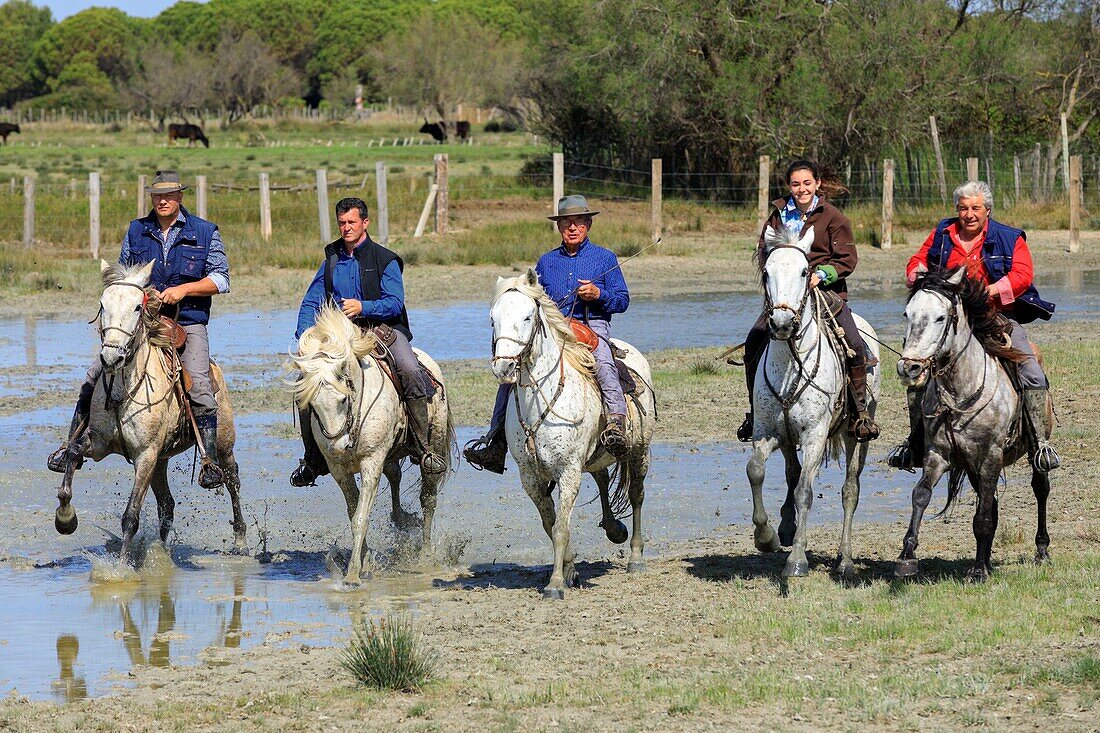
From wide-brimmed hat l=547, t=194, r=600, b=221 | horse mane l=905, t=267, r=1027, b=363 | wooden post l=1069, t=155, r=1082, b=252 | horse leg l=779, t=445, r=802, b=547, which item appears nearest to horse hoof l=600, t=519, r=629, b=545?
horse leg l=779, t=445, r=802, b=547

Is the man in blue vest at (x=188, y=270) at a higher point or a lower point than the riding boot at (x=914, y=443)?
higher

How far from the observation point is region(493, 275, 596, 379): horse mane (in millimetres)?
8406

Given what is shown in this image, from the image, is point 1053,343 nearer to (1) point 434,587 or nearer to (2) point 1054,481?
(2) point 1054,481

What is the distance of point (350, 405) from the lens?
30.6 feet

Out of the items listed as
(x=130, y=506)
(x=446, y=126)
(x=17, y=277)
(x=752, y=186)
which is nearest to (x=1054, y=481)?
(x=130, y=506)

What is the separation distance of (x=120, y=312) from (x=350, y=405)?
154cm

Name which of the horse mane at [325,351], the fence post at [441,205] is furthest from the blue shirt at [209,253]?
the fence post at [441,205]

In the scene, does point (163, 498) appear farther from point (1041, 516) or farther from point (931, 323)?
point (1041, 516)

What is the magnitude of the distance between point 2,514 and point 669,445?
586cm

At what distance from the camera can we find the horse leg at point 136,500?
9578 mm

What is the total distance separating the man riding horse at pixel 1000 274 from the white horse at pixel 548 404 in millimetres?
2035

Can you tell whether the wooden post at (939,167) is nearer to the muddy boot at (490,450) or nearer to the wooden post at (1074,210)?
the wooden post at (1074,210)

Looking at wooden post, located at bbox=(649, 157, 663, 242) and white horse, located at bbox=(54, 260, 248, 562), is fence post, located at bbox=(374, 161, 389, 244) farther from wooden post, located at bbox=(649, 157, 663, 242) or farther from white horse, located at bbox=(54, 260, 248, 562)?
white horse, located at bbox=(54, 260, 248, 562)

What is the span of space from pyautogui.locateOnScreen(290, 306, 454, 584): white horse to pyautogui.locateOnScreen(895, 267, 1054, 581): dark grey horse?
338 centimetres
